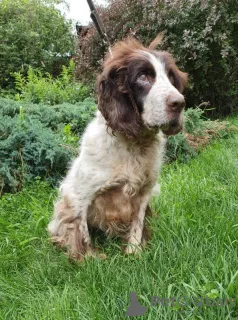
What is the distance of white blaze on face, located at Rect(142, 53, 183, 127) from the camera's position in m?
2.29

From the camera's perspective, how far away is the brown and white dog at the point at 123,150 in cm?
238

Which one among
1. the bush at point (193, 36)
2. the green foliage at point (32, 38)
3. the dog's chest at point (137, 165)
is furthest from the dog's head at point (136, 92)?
the green foliage at point (32, 38)

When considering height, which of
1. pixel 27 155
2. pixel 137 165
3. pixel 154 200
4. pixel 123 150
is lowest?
pixel 154 200

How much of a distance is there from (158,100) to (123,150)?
1.40ft

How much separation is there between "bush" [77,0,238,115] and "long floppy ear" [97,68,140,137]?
419 centimetres

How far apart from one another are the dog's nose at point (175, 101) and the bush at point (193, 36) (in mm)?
4276

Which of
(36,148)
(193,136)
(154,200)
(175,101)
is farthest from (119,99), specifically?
(193,136)

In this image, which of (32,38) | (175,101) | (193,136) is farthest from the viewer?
(32,38)

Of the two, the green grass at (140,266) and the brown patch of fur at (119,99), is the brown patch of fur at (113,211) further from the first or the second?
the brown patch of fur at (119,99)

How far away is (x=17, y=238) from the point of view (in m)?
2.86


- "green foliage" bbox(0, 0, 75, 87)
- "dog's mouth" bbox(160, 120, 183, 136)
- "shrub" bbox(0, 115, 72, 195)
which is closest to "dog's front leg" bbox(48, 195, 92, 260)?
"dog's mouth" bbox(160, 120, 183, 136)

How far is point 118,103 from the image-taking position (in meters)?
2.42

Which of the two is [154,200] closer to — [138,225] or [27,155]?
[138,225]

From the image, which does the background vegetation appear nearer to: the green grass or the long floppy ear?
the green grass
